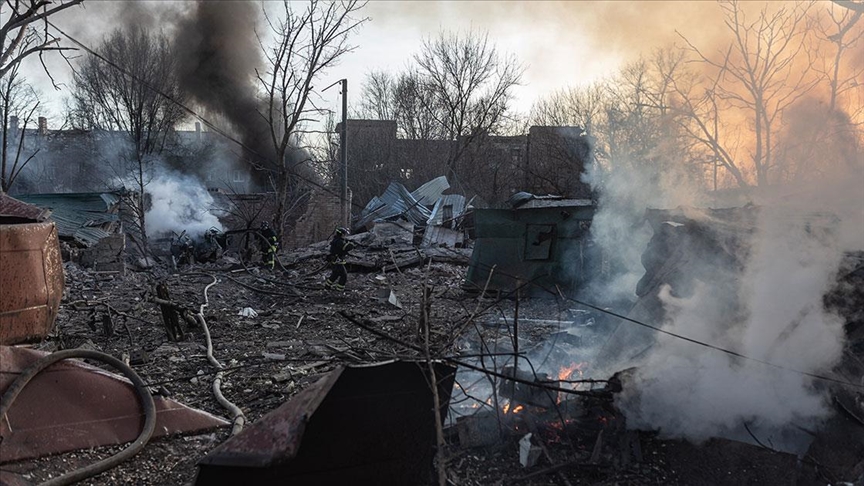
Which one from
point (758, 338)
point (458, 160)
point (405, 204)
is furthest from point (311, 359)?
point (458, 160)

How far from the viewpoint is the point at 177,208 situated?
1145 inches

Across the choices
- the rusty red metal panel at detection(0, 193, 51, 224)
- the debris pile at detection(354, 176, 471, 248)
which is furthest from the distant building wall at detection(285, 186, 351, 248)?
the rusty red metal panel at detection(0, 193, 51, 224)

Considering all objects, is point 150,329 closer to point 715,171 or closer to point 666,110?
point 715,171

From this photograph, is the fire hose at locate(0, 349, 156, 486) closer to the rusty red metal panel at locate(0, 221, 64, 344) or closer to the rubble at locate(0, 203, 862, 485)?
the rubble at locate(0, 203, 862, 485)

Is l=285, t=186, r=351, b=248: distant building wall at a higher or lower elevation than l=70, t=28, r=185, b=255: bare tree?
lower

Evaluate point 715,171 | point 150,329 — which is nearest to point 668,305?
point 150,329

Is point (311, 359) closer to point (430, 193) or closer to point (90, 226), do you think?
point (90, 226)

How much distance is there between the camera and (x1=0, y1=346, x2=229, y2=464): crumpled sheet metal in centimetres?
372

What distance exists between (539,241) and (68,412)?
851cm

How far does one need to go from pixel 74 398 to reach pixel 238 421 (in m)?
1.26

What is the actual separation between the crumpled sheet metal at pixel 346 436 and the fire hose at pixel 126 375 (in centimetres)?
167

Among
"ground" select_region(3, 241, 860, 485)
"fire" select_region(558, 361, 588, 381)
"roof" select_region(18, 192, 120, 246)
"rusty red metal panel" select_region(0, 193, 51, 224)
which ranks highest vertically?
"rusty red metal panel" select_region(0, 193, 51, 224)

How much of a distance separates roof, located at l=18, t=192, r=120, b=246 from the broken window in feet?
49.7

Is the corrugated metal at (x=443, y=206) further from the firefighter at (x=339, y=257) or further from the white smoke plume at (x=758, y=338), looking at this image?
the white smoke plume at (x=758, y=338)
